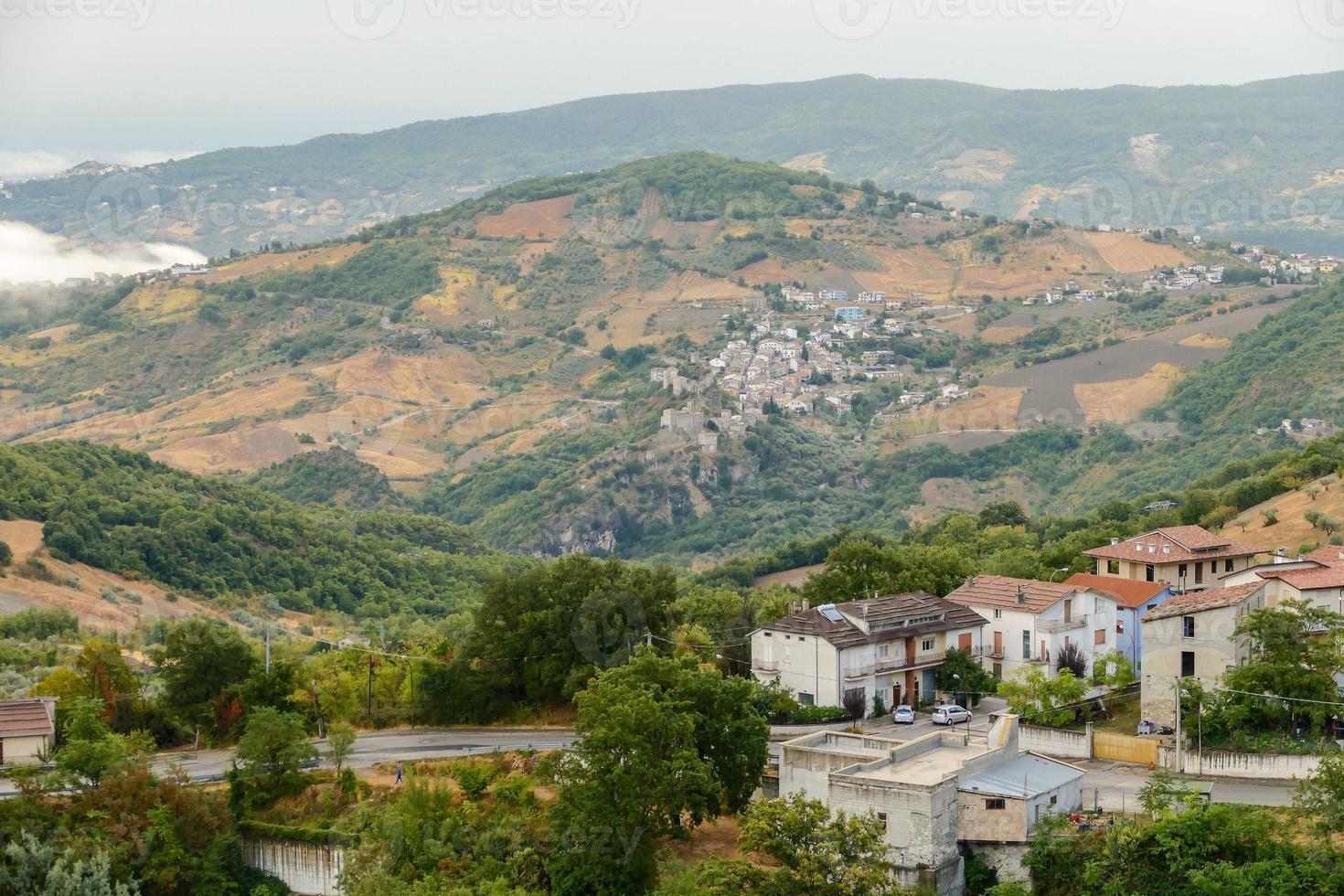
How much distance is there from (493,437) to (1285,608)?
5066 inches

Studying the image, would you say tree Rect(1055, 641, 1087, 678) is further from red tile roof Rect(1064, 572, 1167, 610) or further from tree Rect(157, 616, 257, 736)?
tree Rect(157, 616, 257, 736)

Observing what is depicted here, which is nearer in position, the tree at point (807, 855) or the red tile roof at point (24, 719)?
the tree at point (807, 855)

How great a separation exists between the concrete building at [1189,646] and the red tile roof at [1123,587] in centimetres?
500

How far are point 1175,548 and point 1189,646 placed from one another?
8639 millimetres

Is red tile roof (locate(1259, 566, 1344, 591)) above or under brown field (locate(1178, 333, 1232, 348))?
above

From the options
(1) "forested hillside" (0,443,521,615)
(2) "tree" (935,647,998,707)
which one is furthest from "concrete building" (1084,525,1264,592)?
(1) "forested hillside" (0,443,521,615)

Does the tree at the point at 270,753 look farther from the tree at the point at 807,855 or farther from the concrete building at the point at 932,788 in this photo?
the concrete building at the point at 932,788

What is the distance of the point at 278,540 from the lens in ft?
298

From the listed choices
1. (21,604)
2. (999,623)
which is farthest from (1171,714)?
(21,604)

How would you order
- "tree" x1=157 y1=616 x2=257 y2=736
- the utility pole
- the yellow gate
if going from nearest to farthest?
1. the utility pole
2. the yellow gate
3. "tree" x1=157 y1=616 x2=257 y2=736

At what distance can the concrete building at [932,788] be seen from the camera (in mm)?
30594

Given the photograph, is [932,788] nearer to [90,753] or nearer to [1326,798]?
[1326,798]

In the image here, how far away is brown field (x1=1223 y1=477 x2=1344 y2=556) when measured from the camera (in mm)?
57719

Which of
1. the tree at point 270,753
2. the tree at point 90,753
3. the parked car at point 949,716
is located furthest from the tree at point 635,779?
the tree at point 90,753
